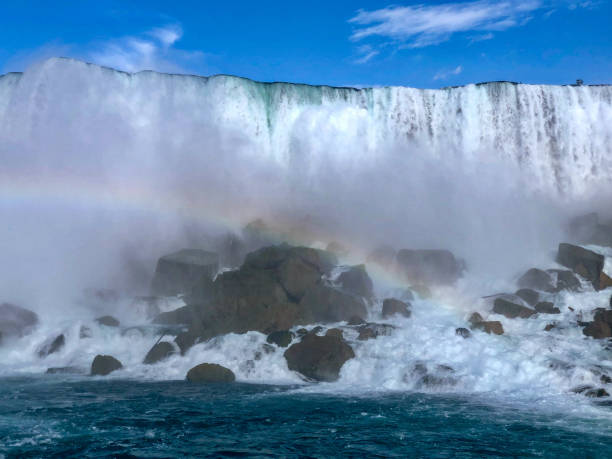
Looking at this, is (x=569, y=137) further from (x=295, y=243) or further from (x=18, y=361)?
(x=18, y=361)

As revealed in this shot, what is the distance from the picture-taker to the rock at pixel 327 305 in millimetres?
26734

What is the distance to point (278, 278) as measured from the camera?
27.3 metres

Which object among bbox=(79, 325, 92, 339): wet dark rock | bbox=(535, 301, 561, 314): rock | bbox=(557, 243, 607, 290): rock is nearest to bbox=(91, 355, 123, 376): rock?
bbox=(79, 325, 92, 339): wet dark rock

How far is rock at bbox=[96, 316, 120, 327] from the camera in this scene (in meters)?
27.7

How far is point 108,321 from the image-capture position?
27.9m

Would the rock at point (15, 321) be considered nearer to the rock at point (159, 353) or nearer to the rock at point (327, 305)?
the rock at point (159, 353)

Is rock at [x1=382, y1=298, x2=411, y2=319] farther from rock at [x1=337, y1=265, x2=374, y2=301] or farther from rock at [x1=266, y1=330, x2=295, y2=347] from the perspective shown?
rock at [x1=266, y1=330, x2=295, y2=347]

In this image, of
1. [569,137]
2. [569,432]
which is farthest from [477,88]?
[569,432]

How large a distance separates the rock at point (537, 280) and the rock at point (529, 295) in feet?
4.16

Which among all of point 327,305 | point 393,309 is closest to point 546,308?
point 393,309

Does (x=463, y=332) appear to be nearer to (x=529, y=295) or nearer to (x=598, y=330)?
(x=598, y=330)

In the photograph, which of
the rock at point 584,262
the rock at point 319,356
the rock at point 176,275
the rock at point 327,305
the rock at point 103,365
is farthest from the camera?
the rock at point 176,275

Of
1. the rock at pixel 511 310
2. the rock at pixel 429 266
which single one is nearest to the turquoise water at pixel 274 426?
the rock at pixel 511 310

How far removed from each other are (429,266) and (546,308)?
7.44 metres
